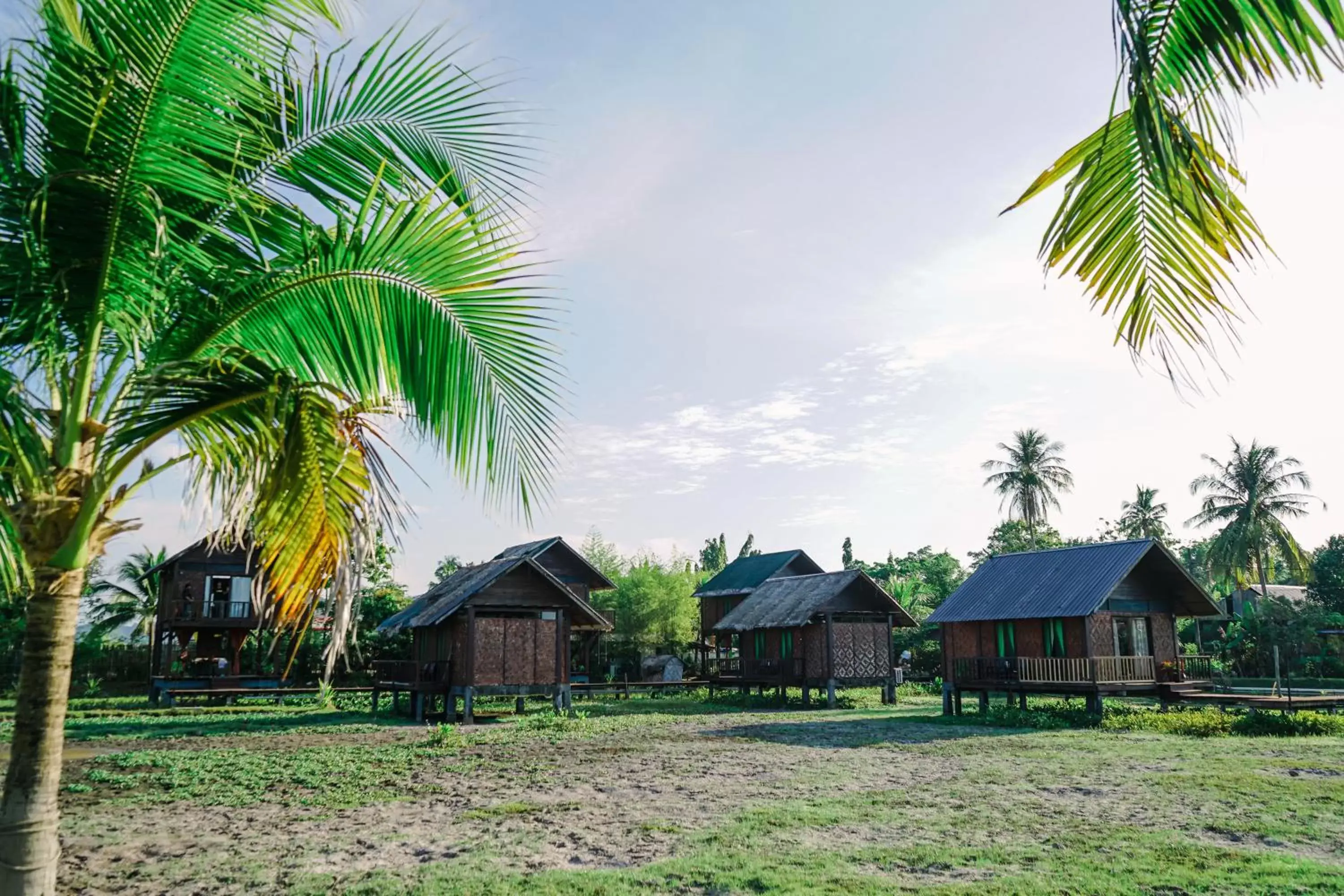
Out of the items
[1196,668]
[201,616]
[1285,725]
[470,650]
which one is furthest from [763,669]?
[201,616]

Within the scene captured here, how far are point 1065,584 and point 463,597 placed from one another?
54.5 feet

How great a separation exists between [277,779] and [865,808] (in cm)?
843

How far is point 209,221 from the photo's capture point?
4.58 m

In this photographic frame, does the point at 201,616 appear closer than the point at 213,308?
No

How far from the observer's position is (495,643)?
2580 cm

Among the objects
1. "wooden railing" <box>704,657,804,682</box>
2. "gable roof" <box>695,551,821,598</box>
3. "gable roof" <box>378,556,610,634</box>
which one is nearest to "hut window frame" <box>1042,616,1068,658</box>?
"wooden railing" <box>704,657,804,682</box>

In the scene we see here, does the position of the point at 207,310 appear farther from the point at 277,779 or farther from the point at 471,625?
the point at 471,625

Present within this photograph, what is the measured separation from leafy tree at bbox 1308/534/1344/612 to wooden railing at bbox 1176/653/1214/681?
19.9 metres

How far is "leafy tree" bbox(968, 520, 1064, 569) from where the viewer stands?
61719mm

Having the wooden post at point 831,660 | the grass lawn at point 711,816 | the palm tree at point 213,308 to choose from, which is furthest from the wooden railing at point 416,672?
the palm tree at point 213,308

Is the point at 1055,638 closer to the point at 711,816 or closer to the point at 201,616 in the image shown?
the point at 711,816

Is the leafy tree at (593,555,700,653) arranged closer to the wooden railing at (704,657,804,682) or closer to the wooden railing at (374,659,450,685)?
the wooden railing at (704,657,804,682)

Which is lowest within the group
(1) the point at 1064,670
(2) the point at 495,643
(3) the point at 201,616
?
(1) the point at 1064,670

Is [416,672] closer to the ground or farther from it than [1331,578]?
closer to the ground
